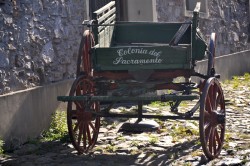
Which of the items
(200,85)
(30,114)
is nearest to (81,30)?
(30,114)

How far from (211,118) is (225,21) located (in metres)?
8.12

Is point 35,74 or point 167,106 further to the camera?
point 167,106

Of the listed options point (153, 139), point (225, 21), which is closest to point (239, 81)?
point (225, 21)

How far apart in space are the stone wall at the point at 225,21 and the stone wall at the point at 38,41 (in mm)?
2967

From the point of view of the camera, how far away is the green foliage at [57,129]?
20.2 feet

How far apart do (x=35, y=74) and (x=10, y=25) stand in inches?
29.3

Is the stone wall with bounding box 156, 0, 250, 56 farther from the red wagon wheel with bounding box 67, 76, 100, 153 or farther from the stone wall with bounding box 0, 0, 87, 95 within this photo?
the red wagon wheel with bounding box 67, 76, 100, 153

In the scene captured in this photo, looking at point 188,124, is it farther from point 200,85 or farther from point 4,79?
point 4,79

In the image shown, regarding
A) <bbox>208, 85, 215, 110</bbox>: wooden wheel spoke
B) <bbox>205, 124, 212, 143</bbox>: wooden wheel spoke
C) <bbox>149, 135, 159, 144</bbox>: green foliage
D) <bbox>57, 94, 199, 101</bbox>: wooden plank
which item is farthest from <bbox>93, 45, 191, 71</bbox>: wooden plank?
<bbox>149, 135, 159, 144</bbox>: green foliage

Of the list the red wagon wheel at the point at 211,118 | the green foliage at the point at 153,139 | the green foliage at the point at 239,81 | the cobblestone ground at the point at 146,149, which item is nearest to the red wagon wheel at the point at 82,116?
the cobblestone ground at the point at 146,149

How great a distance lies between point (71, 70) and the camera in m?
7.10

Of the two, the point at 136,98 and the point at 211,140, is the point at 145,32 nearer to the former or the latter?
the point at 136,98

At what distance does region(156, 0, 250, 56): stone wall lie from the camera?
10016 millimetres

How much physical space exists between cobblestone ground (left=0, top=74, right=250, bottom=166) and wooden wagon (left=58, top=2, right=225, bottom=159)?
0.19 m
